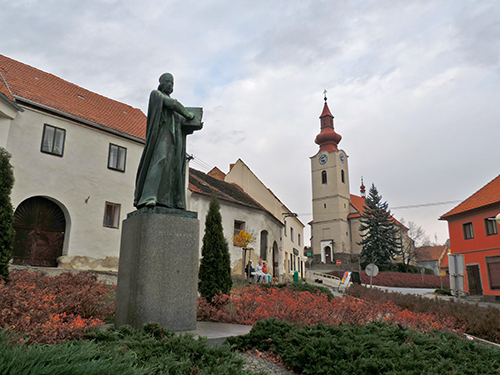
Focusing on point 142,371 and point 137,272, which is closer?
point 142,371

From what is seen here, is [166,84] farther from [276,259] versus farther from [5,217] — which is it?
[276,259]

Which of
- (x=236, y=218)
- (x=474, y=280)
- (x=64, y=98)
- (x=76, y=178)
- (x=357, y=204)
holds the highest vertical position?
(x=357, y=204)

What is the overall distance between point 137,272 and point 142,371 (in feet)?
8.80

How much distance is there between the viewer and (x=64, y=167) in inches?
640

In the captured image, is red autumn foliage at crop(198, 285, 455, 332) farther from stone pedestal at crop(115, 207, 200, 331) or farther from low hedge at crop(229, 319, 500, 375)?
stone pedestal at crop(115, 207, 200, 331)

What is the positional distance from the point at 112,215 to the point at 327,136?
56.5 meters

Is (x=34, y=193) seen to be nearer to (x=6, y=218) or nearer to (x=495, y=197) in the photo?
(x=6, y=218)

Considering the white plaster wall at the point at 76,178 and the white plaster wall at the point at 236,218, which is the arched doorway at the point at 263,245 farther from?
the white plaster wall at the point at 76,178

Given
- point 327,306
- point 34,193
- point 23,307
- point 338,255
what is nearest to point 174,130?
point 23,307

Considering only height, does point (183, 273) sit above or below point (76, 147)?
below

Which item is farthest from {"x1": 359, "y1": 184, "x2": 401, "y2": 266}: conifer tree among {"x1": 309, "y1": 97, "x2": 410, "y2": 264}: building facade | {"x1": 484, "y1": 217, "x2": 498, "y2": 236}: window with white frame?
{"x1": 484, "y1": 217, "x2": 498, "y2": 236}: window with white frame

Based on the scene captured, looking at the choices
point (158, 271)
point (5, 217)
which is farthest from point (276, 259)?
point (158, 271)

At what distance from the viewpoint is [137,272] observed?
17.0 feet

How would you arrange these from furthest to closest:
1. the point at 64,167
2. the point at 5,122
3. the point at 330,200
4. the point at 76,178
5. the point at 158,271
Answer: the point at 330,200, the point at 76,178, the point at 64,167, the point at 5,122, the point at 158,271
